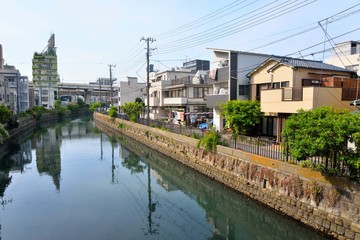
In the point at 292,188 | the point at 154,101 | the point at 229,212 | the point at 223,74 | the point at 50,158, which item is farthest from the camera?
the point at 154,101

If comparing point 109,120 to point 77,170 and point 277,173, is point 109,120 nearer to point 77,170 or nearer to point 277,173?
point 77,170

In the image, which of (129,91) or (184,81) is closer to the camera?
(184,81)

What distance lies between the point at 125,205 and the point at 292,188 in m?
8.94

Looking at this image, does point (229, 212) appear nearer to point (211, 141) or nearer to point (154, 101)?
point (211, 141)

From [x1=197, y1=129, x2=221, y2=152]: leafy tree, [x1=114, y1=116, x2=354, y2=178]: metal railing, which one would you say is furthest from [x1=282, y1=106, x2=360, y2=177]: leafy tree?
[x1=197, y1=129, x2=221, y2=152]: leafy tree

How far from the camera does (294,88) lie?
55.5 ft

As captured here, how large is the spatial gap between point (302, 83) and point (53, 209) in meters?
17.4

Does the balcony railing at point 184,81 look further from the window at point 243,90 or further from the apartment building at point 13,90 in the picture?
the apartment building at point 13,90

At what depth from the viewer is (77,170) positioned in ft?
76.6

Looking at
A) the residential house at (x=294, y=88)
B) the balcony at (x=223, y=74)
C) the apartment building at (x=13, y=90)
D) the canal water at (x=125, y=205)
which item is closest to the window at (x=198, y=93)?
the balcony at (x=223, y=74)

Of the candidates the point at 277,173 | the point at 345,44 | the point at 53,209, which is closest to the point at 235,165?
the point at 277,173

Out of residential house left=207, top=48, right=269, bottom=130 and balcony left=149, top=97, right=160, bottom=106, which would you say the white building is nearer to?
balcony left=149, top=97, right=160, bottom=106

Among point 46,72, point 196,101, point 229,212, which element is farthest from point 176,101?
point 46,72

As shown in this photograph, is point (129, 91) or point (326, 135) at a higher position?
point (129, 91)
